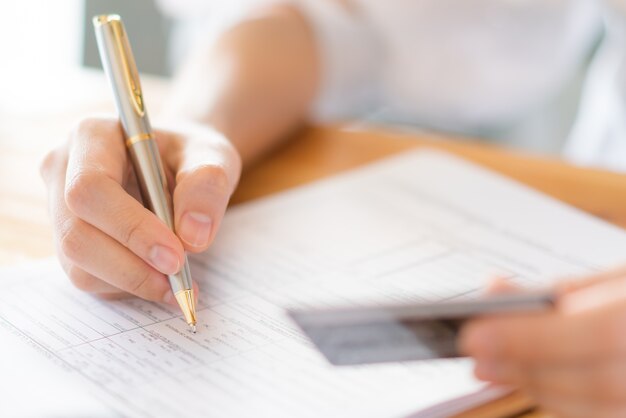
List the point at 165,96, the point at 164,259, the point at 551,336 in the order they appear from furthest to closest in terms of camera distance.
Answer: the point at 165,96, the point at 164,259, the point at 551,336

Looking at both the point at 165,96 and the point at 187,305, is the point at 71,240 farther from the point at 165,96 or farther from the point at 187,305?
the point at 165,96

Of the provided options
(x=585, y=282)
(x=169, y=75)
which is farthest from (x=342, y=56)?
(x=169, y=75)

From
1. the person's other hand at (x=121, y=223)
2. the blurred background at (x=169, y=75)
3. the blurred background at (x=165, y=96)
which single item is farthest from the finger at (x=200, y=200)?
the blurred background at (x=169, y=75)

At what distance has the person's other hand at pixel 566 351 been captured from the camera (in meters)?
0.31

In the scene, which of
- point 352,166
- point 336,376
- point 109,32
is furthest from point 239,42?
point 336,376

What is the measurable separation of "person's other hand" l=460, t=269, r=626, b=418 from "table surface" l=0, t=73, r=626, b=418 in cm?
31

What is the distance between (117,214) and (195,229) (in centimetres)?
4

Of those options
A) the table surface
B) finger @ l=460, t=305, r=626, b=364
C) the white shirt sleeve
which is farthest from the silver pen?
the white shirt sleeve

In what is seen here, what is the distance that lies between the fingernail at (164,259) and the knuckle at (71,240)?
0.04 m

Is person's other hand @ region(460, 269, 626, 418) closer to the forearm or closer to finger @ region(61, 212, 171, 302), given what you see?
finger @ region(61, 212, 171, 302)

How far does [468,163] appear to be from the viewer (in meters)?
0.70

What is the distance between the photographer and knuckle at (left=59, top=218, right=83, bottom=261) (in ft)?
1.45

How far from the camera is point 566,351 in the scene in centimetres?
31

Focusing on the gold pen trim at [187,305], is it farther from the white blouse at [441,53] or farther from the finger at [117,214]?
the white blouse at [441,53]
